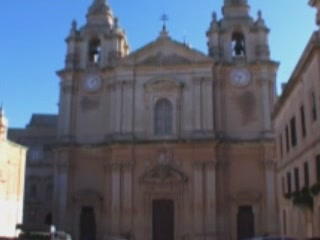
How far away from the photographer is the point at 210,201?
106 feet

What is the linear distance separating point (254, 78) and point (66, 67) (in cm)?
1296

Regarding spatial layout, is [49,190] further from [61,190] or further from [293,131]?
[293,131]

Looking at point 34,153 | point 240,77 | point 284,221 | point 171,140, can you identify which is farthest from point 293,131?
point 34,153

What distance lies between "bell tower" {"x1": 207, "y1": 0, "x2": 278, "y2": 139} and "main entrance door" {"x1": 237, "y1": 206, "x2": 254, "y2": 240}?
459cm

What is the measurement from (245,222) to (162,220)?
16.8 ft

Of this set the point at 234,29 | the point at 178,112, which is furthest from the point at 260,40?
the point at 178,112

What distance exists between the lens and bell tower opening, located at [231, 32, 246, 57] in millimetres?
36422

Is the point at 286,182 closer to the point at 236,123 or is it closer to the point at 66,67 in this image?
the point at 236,123

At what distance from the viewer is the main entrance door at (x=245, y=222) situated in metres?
32.4

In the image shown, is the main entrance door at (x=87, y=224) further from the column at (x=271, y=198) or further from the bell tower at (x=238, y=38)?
the bell tower at (x=238, y=38)

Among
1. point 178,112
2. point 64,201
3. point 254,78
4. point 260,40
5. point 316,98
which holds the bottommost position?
point 64,201

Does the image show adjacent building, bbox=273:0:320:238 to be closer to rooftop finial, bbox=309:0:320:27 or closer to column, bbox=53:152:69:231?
rooftop finial, bbox=309:0:320:27

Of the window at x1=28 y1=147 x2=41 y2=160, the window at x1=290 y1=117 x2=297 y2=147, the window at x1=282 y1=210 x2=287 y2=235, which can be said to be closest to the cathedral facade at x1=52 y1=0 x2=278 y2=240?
the window at x1=282 y1=210 x2=287 y2=235

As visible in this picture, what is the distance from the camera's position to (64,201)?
34.3 m
